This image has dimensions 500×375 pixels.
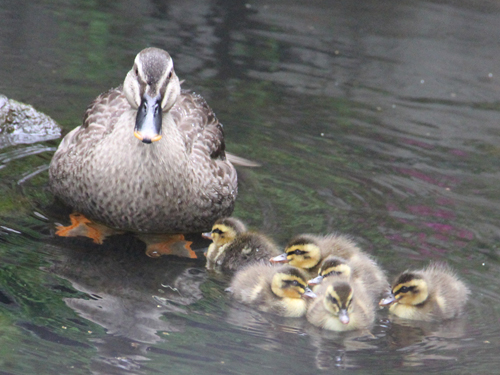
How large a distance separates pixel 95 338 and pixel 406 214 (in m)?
2.76

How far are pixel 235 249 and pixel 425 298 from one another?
49.2 inches

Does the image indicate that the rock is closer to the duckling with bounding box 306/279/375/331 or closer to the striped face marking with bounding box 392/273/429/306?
the duckling with bounding box 306/279/375/331

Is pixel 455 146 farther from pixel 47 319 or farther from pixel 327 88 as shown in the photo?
pixel 47 319

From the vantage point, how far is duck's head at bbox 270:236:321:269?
4723mm

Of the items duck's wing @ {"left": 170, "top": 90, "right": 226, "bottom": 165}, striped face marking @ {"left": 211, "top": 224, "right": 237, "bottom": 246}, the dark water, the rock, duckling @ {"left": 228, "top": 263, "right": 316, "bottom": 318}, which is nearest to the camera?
the dark water

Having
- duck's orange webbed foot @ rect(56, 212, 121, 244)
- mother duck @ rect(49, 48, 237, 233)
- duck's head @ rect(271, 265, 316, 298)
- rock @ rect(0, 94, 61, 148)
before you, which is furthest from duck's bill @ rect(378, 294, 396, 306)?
rock @ rect(0, 94, 61, 148)

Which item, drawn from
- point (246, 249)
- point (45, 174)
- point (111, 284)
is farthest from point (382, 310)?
point (45, 174)

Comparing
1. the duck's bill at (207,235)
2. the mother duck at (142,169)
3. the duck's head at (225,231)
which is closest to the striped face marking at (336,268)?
the duck's head at (225,231)

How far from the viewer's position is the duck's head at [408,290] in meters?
4.46

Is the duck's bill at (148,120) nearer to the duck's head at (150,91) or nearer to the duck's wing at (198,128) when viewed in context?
the duck's head at (150,91)

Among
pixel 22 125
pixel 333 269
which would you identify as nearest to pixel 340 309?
pixel 333 269

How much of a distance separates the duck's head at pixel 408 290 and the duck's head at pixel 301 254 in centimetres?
52

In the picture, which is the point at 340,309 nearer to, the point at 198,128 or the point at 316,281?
the point at 316,281

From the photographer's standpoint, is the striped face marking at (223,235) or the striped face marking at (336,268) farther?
the striped face marking at (223,235)
